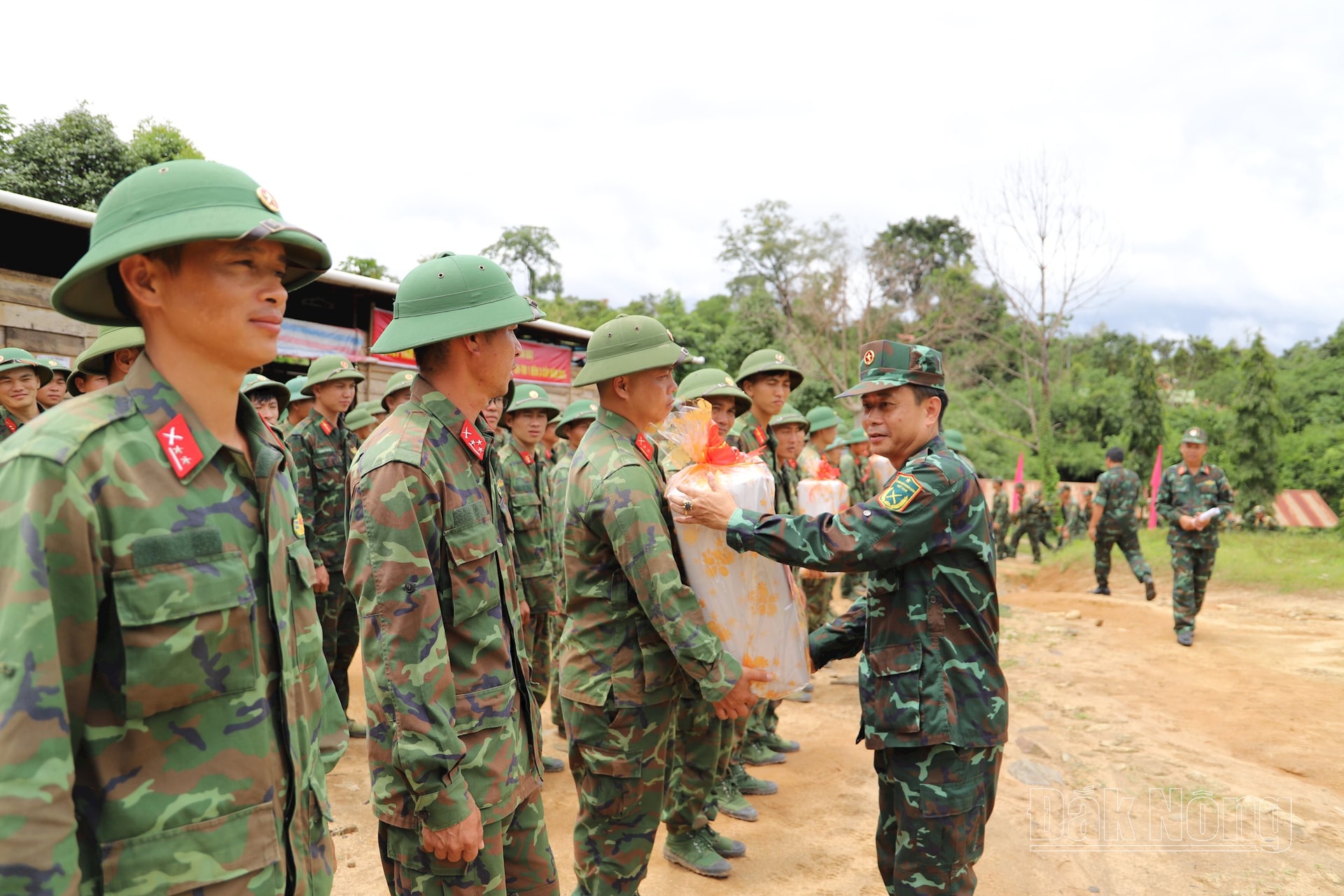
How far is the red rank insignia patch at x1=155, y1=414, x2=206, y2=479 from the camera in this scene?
148 centimetres

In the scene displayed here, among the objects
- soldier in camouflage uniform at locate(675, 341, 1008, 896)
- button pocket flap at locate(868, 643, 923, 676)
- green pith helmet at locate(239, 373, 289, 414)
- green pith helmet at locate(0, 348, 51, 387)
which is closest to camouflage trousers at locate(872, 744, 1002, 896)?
soldier in camouflage uniform at locate(675, 341, 1008, 896)

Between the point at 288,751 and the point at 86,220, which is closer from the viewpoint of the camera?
the point at 288,751

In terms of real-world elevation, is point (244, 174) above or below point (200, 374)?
above

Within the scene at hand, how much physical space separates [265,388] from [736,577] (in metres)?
4.46

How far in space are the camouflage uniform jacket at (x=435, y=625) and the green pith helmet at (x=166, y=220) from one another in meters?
0.79

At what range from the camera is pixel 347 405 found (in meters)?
6.25

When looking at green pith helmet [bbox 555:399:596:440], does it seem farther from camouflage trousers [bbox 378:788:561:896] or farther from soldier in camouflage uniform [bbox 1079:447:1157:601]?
soldier in camouflage uniform [bbox 1079:447:1157:601]

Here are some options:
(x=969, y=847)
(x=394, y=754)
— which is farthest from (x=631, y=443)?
(x=969, y=847)

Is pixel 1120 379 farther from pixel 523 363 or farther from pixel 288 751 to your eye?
pixel 288 751

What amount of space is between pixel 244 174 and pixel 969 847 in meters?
3.11

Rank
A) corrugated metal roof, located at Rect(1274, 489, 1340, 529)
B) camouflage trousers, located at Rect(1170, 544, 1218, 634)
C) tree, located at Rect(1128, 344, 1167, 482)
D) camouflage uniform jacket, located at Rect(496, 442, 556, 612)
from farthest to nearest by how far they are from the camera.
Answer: tree, located at Rect(1128, 344, 1167, 482), corrugated metal roof, located at Rect(1274, 489, 1340, 529), camouflage trousers, located at Rect(1170, 544, 1218, 634), camouflage uniform jacket, located at Rect(496, 442, 556, 612)

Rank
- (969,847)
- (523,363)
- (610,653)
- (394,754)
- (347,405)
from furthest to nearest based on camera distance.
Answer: (523,363) < (347,405) < (610,653) < (969,847) < (394,754)

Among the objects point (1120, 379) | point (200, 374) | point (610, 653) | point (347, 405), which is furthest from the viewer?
point (1120, 379)

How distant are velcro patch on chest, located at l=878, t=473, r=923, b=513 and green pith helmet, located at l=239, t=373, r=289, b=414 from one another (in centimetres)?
432
